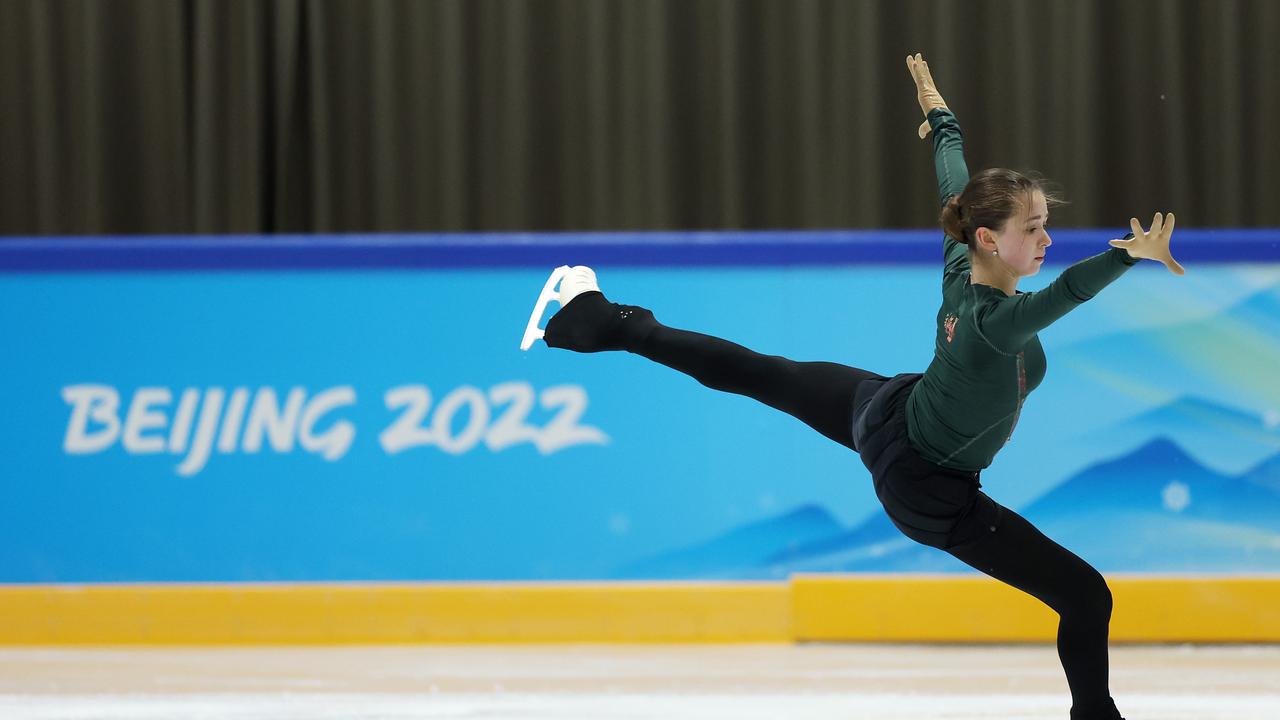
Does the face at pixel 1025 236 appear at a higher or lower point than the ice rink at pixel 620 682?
higher

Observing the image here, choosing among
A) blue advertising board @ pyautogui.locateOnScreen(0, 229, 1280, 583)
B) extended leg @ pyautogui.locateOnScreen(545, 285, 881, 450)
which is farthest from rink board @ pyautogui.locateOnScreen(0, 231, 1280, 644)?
extended leg @ pyautogui.locateOnScreen(545, 285, 881, 450)

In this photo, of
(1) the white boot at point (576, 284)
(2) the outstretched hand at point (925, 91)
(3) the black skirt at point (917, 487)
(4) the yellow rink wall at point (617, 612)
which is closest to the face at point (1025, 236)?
(3) the black skirt at point (917, 487)

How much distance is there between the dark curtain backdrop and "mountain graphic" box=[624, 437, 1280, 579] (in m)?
1.67

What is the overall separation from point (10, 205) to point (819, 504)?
10.6 ft

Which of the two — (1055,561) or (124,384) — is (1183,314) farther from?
(124,384)

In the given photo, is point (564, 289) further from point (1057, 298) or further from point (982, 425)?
point (1057, 298)

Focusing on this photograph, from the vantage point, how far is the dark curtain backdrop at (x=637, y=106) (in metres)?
5.05

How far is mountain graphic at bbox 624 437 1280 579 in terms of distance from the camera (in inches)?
142

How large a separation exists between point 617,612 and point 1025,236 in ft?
5.84

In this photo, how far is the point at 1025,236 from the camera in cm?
223

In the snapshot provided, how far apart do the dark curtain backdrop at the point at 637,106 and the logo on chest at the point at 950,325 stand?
2.81m

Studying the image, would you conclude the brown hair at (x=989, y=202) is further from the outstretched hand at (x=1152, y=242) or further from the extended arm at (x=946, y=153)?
the outstretched hand at (x=1152, y=242)

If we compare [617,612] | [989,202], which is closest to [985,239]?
[989,202]

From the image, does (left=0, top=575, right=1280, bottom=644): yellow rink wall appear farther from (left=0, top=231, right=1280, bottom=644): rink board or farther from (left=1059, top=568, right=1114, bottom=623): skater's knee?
(left=1059, top=568, right=1114, bottom=623): skater's knee
